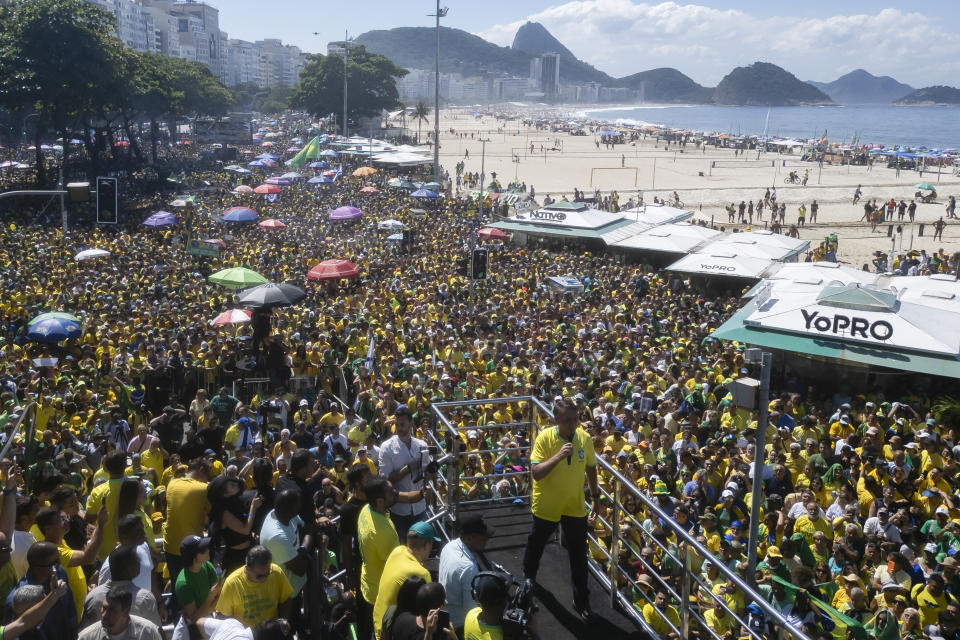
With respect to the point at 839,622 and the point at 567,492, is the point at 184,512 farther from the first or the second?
the point at 839,622

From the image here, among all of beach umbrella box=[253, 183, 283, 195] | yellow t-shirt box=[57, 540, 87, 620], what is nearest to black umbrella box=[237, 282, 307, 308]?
yellow t-shirt box=[57, 540, 87, 620]

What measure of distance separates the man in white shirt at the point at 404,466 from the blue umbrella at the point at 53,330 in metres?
8.59

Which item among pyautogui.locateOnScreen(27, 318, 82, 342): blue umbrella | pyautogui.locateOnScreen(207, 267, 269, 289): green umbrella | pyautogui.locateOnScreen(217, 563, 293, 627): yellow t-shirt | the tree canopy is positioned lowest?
pyautogui.locateOnScreen(27, 318, 82, 342): blue umbrella

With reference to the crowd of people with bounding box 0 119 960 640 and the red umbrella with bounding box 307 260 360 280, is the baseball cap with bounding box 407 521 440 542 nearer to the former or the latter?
the crowd of people with bounding box 0 119 960 640

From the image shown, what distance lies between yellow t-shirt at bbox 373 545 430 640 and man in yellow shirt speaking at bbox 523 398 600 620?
3.44 feet

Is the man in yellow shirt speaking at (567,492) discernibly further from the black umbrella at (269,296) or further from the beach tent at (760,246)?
the beach tent at (760,246)

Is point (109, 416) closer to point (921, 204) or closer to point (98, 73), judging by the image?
point (98, 73)

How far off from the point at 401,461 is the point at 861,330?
31.7 feet

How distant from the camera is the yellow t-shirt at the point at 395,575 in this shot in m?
4.07

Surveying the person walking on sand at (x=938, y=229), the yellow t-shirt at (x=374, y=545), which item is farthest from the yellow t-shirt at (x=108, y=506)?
the person walking on sand at (x=938, y=229)

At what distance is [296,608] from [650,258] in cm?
2158

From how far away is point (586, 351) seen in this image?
13094 millimetres

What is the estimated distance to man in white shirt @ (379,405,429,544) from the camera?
5.81 m

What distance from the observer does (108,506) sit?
547 centimetres
